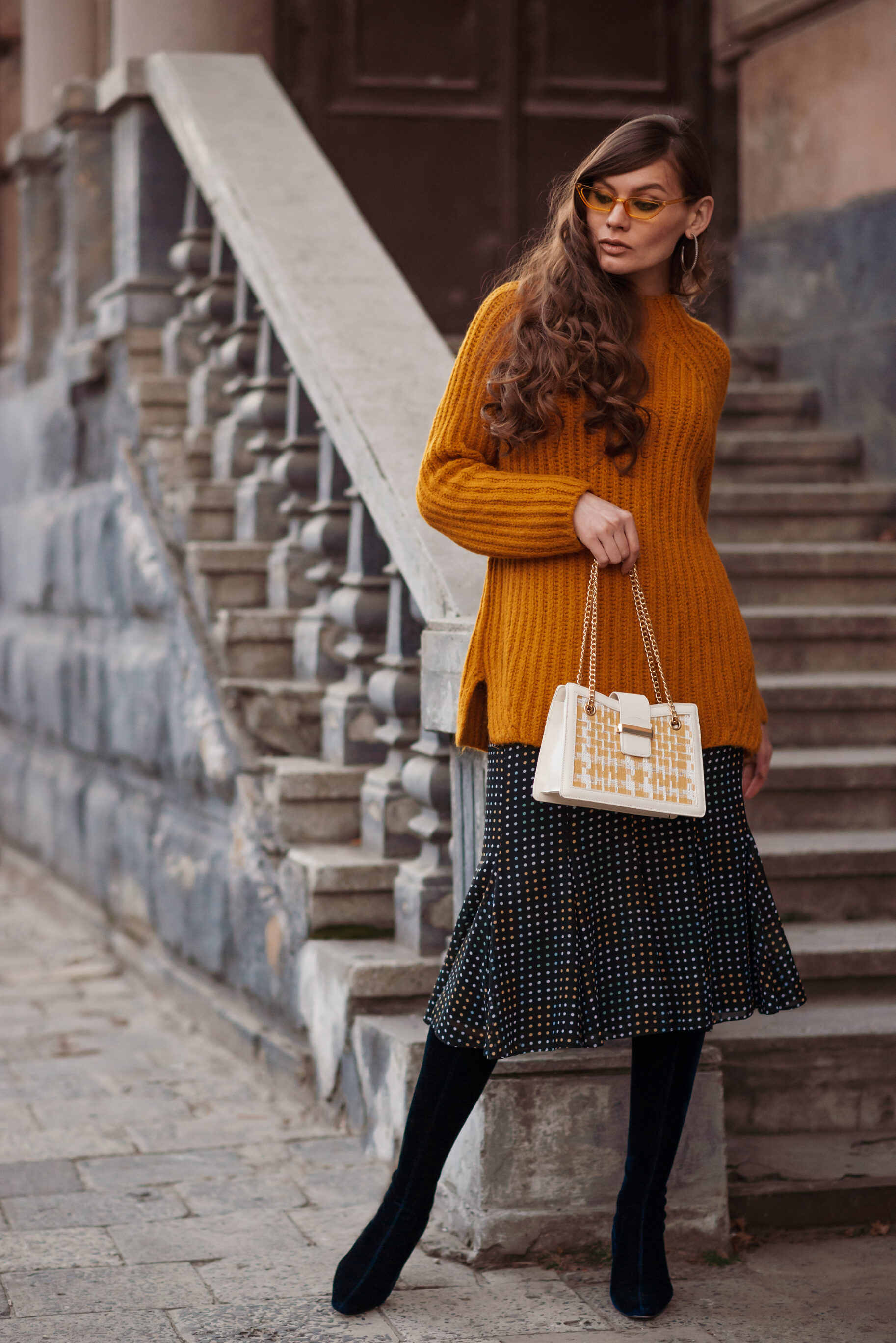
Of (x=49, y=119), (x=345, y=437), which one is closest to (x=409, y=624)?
(x=345, y=437)

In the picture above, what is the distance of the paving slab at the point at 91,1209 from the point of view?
322 cm

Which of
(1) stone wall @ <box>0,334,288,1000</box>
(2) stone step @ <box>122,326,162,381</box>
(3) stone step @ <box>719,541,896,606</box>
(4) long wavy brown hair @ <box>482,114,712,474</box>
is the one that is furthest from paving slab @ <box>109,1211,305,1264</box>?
(2) stone step @ <box>122,326,162,381</box>

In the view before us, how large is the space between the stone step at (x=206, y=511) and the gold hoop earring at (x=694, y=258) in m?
2.24

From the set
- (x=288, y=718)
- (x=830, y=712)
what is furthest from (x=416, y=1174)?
(x=830, y=712)

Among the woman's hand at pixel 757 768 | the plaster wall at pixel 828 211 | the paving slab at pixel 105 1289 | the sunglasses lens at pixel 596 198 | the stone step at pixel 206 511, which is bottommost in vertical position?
the paving slab at pixel 105 1289

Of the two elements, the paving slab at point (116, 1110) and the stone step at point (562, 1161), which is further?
the paving slab at point (116, 1110)

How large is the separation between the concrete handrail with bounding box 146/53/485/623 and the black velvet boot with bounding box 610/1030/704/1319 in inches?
34.0

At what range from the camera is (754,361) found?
6133 millimetres

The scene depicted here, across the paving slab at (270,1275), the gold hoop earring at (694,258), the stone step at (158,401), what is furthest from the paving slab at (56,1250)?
the stone step at (158,401)

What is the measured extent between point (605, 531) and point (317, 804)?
5.40ft

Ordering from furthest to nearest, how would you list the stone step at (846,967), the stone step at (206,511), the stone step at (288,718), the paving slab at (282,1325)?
the stone step at (206,511), the stone step at (288,718), the stone step at (846,967), the paving slab at (282,1325)

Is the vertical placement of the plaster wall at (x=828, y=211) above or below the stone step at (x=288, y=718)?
above

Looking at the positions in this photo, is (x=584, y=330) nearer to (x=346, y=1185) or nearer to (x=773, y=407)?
(x=346, y=1185)

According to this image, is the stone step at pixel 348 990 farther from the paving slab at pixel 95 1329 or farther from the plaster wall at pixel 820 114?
the plaster wall at pixel 820 114
